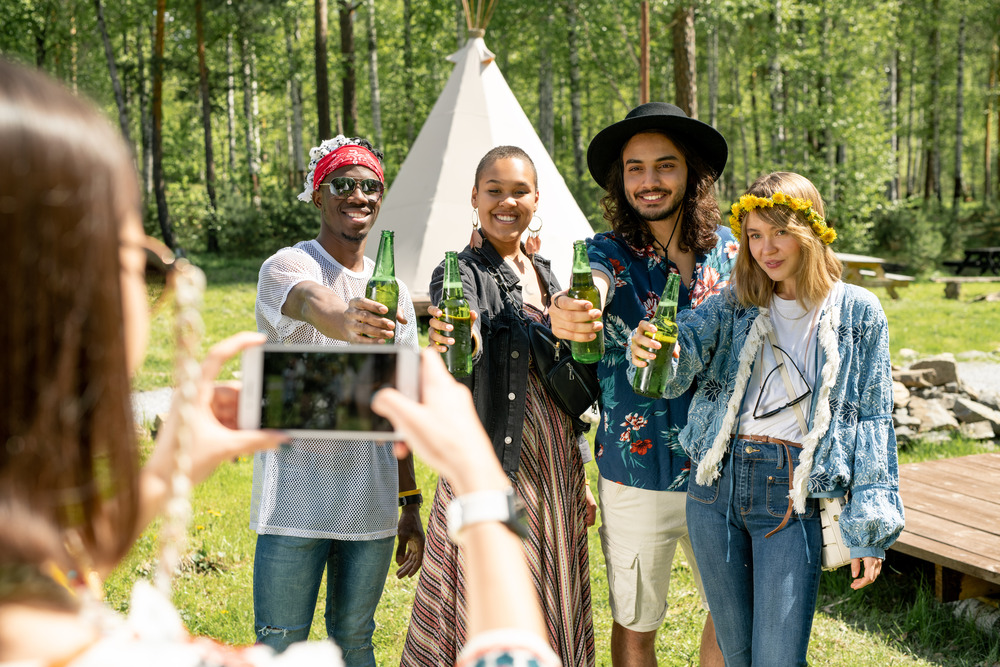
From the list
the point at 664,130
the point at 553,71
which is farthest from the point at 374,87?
the point at 664,130

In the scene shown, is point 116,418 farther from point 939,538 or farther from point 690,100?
point 690,100

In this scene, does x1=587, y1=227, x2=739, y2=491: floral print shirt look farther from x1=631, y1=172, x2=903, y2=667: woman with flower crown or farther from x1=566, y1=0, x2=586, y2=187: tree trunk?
x1=566, y1=0, x2=586, y2=187: tree trunk

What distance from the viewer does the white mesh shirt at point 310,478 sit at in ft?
8.80

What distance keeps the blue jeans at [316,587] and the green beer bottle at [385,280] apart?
30.3 inches

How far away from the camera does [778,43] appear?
18.6 meters

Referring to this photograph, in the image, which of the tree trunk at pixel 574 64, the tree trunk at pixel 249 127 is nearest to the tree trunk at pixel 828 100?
the tree trunk at pixel 574 64

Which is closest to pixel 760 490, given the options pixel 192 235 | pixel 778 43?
pixel 778 43

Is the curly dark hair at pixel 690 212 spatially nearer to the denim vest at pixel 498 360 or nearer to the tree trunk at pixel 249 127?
the denim vest at pixel 498 360

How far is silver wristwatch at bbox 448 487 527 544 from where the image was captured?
108 centimetres

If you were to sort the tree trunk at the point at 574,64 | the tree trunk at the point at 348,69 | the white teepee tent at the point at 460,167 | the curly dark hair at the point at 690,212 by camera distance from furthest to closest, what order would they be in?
the tree trunk at the point at 574,64 < the tree trunk at the point at 348,69 < the white teepee tent at the point at 460,167 < the curly dark hair at the point at 690,212

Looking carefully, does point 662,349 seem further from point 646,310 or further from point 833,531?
point 833,531

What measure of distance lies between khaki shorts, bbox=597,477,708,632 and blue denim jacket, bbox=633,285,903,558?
0.33m

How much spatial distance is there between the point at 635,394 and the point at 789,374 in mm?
580

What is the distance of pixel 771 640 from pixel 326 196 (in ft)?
7.18
